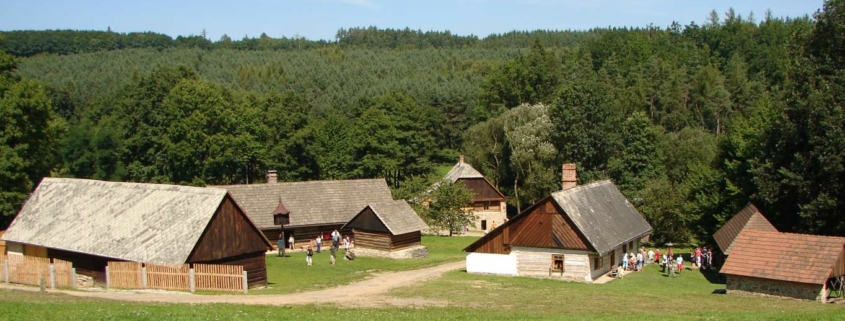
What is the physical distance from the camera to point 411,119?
82.5 m

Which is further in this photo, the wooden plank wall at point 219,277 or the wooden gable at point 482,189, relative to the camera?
the wooden gable at point 482,189

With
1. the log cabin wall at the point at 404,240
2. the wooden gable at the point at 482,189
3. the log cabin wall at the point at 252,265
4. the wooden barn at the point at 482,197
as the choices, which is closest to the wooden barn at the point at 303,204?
the log cabin wall at the point at 404,240

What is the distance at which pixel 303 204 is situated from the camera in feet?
173

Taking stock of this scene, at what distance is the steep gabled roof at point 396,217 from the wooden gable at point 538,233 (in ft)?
26.1

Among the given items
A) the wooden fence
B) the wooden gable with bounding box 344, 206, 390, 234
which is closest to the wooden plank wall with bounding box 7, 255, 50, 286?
the wooden fence

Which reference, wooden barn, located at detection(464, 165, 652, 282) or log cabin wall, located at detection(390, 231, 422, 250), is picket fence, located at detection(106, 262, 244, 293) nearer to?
wooden barn, located at detection(464, 165, 652, 282)

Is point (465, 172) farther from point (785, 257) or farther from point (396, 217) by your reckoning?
point (785, 257)

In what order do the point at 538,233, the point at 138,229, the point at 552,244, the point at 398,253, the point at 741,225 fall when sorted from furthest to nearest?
the point at 398,253
the point at 741,225
the point at 538,233
the point at 552,244
the point at 138,229

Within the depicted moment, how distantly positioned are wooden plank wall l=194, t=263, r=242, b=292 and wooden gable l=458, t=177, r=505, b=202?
41.3 metres

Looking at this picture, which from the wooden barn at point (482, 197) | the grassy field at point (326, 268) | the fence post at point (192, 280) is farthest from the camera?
the wooden barn at point (482, 197)

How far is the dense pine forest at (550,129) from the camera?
42500 mm

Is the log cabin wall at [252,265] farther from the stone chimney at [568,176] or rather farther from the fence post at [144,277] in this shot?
the stone chimney at [568,176]

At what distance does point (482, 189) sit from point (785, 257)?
132ft

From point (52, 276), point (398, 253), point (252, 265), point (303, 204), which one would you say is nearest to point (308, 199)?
point (303, 204)
